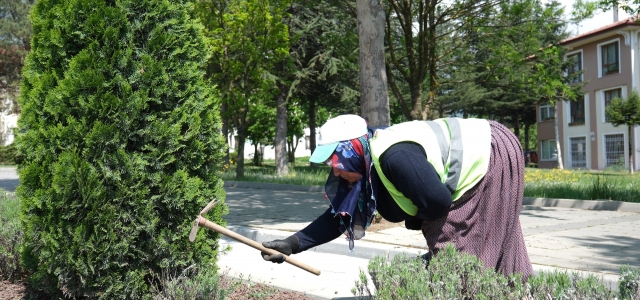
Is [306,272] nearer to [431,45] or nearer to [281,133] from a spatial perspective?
[431,45]

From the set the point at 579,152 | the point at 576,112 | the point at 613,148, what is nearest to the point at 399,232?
the point at 613,148

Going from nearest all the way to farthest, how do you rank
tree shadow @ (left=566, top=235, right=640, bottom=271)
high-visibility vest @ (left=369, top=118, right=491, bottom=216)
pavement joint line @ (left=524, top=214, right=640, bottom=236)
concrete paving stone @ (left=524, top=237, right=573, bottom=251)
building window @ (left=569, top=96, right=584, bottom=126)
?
1. high-visibility vest @ (left=369, top=118, right=491, bottom=216)
2. tree shadow @ (left=566, top=235, right=640, bottom=271)
3. concrete paving stone @ (left=524, top=237, right=573, bottom=251)
4. pavement joint line @ (left=524, top=214, right=640, bottom=236)
5. building window @ (left=569, top=96, right=584, bottom=126)

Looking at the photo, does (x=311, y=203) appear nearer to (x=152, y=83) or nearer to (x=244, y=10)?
(x=244, y=10)

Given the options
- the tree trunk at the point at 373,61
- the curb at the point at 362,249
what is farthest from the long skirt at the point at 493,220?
the tree trunk at the point at 373,61

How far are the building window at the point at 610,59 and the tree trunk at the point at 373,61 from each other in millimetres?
31873

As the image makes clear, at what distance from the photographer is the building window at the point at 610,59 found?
35750mm

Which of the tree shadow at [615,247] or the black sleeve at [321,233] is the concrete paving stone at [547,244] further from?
the black sleeve at [321,233]

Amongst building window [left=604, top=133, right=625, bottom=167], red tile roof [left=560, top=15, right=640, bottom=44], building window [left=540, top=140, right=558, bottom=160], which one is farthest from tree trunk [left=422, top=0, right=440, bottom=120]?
building window [left=540, top=140, right=558, bottom=160]

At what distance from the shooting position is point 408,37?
1378 cm

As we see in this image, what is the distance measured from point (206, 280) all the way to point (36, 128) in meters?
1.56

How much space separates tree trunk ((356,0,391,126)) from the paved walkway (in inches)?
71.8

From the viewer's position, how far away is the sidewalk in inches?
219

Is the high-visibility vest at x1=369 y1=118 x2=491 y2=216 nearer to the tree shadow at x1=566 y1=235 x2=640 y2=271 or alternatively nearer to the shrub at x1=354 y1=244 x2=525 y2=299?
the shrub at x1=354 y1=244 x2=525 y2=299

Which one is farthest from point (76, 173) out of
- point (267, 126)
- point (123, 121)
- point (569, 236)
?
point (267, 126)
